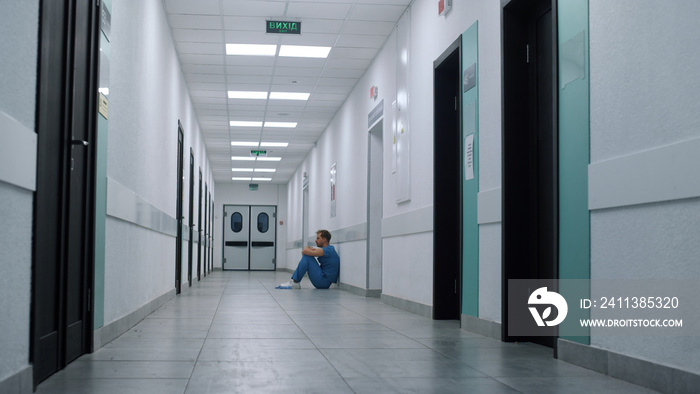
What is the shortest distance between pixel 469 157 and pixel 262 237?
19.3 meters

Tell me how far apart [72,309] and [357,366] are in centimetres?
145

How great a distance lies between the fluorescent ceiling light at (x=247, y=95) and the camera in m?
10.6

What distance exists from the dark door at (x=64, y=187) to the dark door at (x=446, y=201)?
3070 mm

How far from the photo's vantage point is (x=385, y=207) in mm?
8078

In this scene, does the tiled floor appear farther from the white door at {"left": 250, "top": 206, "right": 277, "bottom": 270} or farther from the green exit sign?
the white door at {"left": 250, "top": 206, "right": 277, "bottom": 270}

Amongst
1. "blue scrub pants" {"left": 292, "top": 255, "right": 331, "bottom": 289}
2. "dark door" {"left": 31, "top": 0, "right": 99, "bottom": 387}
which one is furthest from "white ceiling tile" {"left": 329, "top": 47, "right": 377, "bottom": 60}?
"dark door" {"left": 31, "top": 0, "right": 99, "bottom": 387}

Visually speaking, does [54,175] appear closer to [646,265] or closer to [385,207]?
[646,265]

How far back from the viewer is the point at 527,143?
4.46 m

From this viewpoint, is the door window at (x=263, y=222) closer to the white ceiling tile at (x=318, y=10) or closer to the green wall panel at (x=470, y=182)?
the white ceiling tile at (x=318, y=10)

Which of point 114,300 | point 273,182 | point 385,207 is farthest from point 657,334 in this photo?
point 273,182

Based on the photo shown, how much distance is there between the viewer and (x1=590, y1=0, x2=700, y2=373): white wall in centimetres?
254

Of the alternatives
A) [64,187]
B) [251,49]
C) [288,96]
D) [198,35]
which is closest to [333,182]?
[288,96]

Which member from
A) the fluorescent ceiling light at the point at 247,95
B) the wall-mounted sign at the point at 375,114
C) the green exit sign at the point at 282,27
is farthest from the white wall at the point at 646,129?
the fluorescent ceiling light at the point at 247,95

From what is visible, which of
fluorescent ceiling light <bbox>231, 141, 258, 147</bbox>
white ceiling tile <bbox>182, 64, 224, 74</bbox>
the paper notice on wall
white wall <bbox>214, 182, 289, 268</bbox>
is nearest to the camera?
the paper notice on wall
